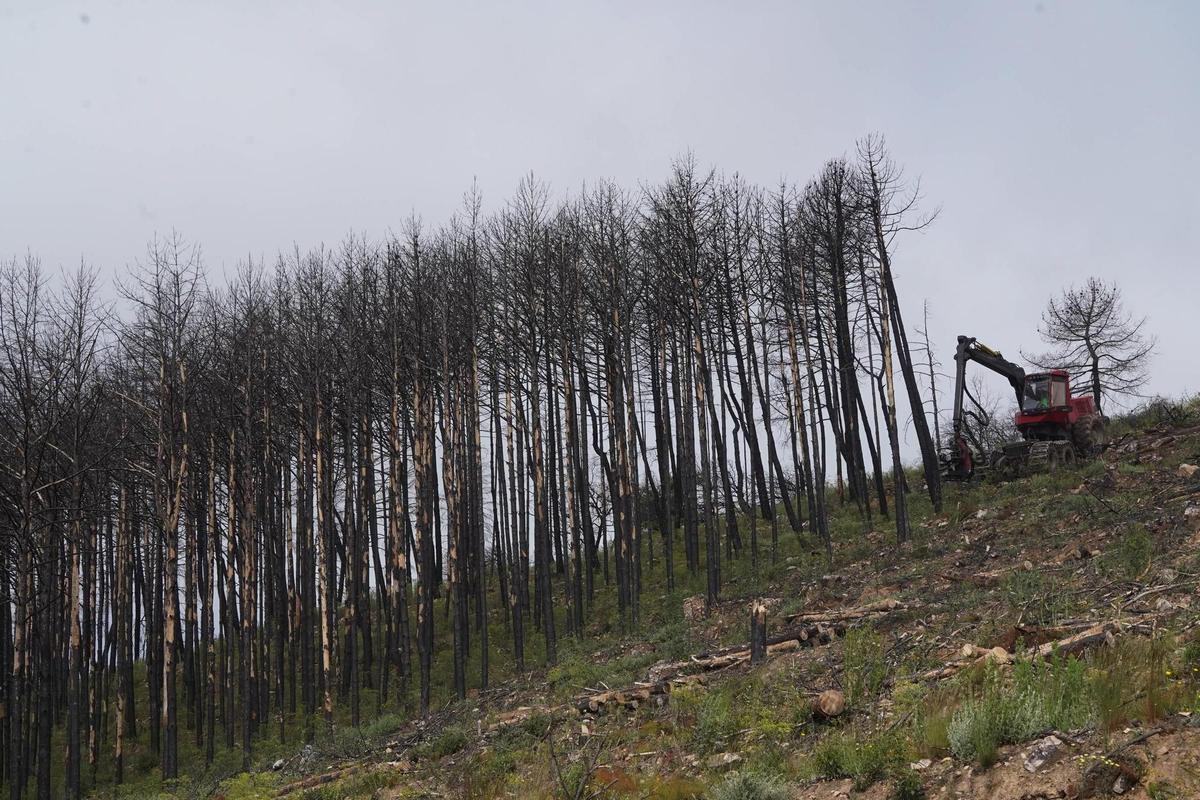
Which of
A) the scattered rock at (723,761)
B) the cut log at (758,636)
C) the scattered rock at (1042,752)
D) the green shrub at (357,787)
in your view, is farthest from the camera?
the cut log at (758,636)

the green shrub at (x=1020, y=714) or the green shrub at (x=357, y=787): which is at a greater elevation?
the green shrub at (x=1020, y=714)

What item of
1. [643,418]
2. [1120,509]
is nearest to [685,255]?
[643,418]

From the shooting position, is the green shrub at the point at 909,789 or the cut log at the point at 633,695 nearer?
the green shrub at the point at 909,789

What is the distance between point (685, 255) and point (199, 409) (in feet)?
45.9

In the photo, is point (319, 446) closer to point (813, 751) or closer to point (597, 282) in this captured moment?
point (597, 282)

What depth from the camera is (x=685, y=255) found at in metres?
25.4

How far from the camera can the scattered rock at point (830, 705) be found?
8875 millimetres

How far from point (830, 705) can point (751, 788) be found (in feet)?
6.82

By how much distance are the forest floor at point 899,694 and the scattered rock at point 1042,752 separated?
13 millimetres

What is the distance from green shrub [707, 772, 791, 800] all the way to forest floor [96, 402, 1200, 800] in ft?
0.08

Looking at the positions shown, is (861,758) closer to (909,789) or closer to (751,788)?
(909,789)

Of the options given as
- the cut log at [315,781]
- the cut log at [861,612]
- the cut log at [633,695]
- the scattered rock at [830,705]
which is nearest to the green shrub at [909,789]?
the scattered rock at [830,705]

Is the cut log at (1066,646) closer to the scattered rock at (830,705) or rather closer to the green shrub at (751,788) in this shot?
the scattered rock at (830,705)

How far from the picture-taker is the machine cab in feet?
85.1
